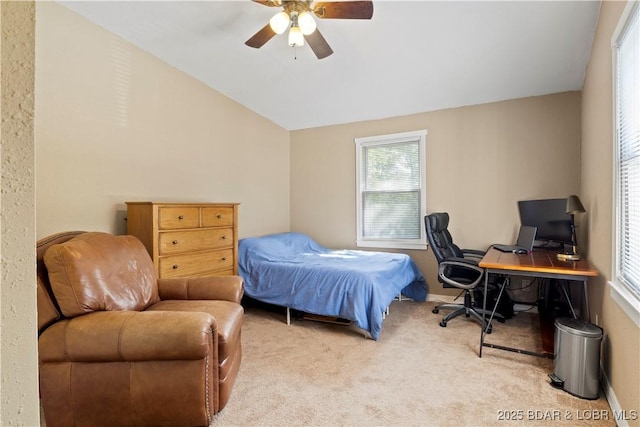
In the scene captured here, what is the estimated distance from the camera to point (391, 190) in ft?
14.3

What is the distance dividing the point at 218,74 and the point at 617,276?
3649mm

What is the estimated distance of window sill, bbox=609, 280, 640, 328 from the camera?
145 cm

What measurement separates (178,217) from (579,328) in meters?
2.99

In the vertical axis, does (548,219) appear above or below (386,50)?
below

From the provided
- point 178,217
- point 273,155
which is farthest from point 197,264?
point 273,155

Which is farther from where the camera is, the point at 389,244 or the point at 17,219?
the point at 389,244

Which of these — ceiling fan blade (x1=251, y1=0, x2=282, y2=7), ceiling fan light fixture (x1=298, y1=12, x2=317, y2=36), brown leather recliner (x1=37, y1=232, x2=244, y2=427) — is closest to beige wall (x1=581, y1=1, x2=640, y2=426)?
ceiling fan light fixture (x1=298, y1=12, x2=317, y2=36)

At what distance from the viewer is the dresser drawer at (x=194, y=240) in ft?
8.57

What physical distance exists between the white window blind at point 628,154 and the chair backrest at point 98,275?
2.78 meters

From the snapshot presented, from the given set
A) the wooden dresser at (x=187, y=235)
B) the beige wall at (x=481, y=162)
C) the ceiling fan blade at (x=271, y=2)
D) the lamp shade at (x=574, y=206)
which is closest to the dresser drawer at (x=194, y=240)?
the wooden dresser at (x=187, y=235)

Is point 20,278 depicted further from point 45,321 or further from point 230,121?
point 230,121

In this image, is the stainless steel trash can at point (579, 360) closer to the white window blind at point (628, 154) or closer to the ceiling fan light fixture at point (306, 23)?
the white window blind at point (628, 154)

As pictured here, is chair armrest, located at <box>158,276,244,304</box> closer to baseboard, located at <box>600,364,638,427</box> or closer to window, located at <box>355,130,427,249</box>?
baseboard, located at <box>600,364,638,427</box>

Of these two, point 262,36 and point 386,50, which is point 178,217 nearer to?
point 262,36
